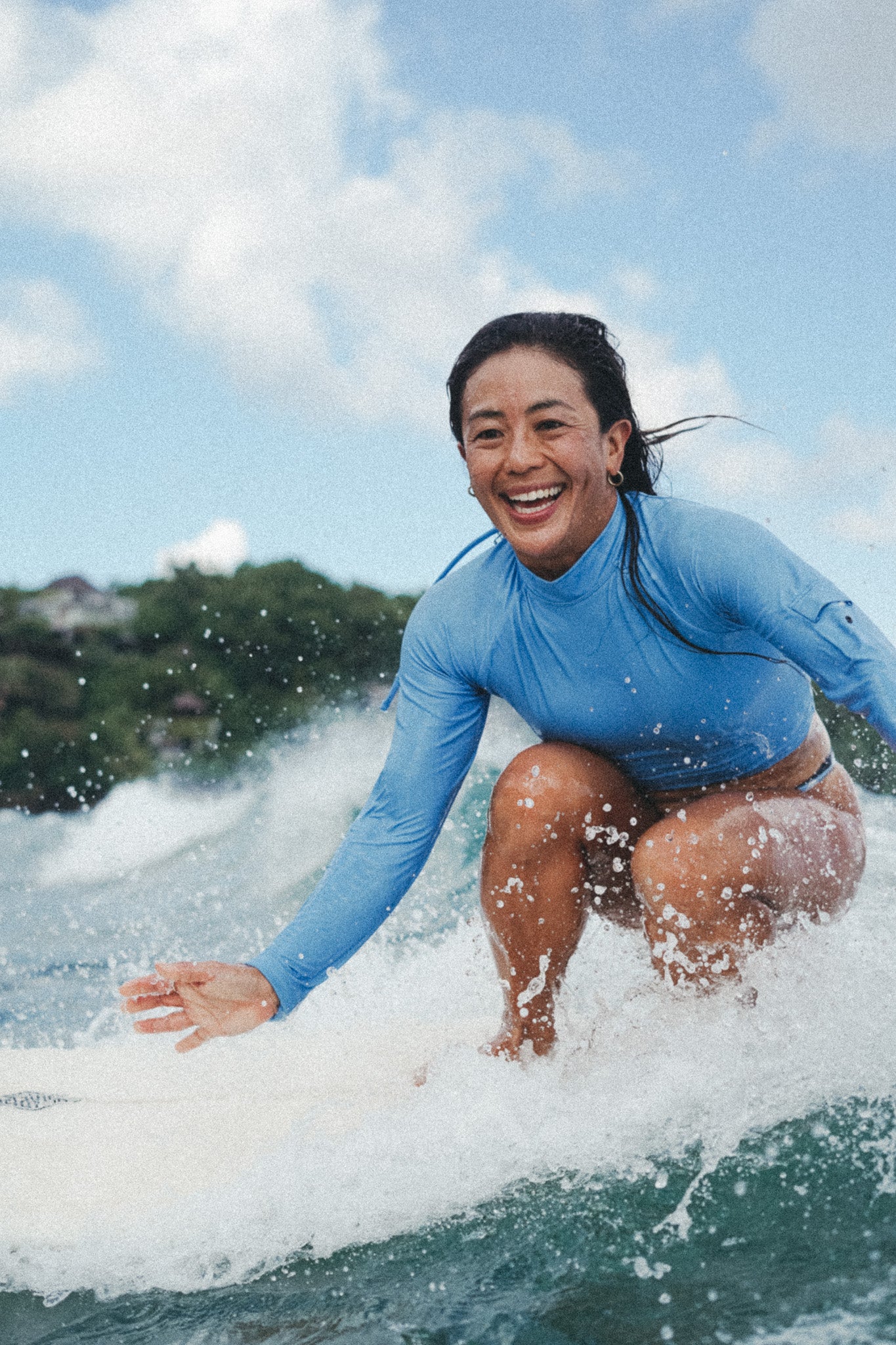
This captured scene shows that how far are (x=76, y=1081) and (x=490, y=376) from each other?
186 cm

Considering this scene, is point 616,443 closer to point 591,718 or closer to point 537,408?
point 537,408

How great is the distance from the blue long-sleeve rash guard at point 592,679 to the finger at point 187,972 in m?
0.12

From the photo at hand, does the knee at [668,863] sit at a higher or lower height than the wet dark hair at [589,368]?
lower

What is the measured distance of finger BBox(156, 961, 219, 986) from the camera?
7.22 feet

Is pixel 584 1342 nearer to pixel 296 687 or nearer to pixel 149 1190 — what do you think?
pixel 149 1190

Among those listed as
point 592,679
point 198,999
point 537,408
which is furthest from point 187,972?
point 537,408

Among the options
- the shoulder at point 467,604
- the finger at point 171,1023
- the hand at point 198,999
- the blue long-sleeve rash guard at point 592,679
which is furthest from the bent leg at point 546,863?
the finger at point 171,1023

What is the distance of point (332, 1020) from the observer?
3410 millimetres

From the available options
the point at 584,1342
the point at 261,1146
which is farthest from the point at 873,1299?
the point at 261,1146

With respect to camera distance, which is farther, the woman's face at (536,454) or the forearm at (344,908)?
the forearm at (344,908)

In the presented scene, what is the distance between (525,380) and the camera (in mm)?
2213

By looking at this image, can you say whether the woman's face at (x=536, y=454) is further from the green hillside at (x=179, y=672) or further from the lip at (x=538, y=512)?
the green hillside at (x=179, y=672)

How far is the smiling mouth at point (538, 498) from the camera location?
223 cm

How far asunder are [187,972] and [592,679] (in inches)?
36.7
